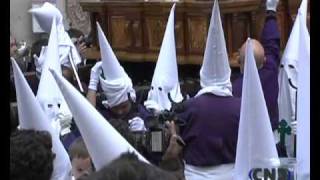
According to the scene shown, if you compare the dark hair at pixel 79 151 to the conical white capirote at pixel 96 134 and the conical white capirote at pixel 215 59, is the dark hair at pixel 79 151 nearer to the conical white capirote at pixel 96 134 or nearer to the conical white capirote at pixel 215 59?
the conical white capirote at pixel 96 134

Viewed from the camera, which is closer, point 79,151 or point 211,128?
point 79,151

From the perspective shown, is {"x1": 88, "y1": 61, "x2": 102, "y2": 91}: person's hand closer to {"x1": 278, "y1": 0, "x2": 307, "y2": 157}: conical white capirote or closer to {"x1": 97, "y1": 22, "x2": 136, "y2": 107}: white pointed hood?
{"x1": 97, "y1": 22, "x2": 136, "y2": 107}: white pointed hood

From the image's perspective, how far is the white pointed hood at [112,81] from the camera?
5352 millimetres

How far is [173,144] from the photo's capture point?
4633mm

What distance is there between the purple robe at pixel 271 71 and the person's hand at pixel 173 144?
791 mm

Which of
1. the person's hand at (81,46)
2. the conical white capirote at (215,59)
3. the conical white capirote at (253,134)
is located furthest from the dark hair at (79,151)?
the person's hand at (81,46)

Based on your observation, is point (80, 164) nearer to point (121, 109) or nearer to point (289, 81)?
point (121, 109)

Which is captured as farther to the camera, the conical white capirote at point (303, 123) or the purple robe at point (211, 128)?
the purple robe at point (211, 128)

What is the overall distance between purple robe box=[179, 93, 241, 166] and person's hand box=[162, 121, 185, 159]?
68 mm

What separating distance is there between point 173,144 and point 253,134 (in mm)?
1314

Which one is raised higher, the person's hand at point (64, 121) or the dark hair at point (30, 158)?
the dark hair at point (30, 158)

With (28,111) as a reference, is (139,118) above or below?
below

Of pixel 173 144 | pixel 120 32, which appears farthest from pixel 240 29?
pixel 173 144

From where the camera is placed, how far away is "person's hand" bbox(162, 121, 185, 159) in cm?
452
